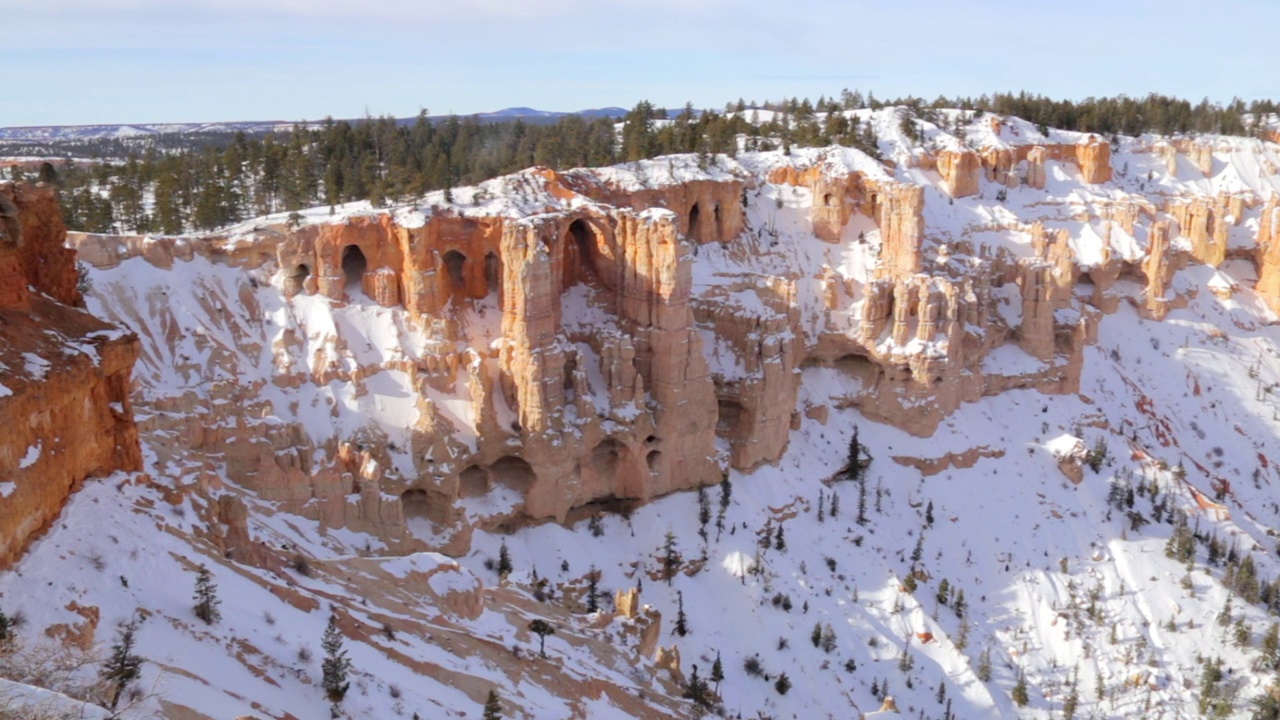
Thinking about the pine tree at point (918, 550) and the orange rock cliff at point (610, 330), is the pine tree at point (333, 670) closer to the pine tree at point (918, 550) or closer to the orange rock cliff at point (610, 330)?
the orange rock cliff at point (610, 330)

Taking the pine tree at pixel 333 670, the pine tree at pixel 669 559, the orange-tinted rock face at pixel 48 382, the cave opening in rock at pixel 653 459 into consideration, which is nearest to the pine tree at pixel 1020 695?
the pine tree at pixel 669 559

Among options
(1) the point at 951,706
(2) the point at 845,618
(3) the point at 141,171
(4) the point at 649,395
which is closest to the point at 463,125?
(3) the point at 141,171

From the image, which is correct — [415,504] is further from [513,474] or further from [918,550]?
[918,550]

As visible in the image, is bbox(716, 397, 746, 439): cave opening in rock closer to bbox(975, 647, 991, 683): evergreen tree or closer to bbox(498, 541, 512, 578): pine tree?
bbox(498, 541, 512, 578): pine tree

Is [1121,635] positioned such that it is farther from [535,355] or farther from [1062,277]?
[535,355]

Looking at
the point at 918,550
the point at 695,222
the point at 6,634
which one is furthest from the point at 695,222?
the point at 6,634
